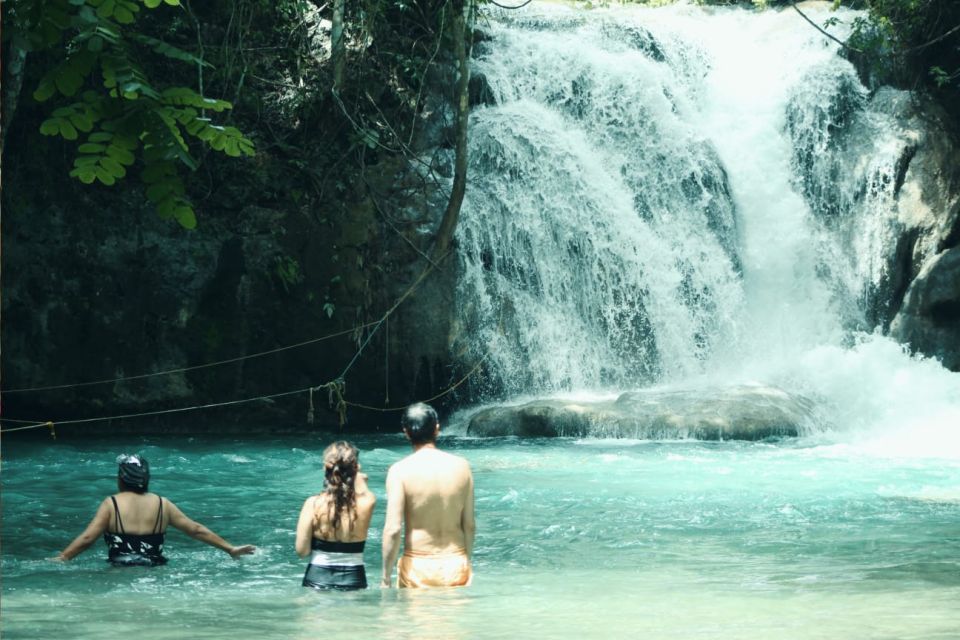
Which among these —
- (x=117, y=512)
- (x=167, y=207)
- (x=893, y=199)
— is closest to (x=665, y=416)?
(x=893, y=199)

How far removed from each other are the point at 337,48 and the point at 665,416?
21.2ft

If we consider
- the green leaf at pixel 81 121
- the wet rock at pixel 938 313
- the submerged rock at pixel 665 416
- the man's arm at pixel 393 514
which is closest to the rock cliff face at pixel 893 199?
the wet rock at pixel 938 313

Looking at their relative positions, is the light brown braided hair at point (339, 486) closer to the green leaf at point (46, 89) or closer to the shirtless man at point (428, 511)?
the shirtless man at point (428, 511)

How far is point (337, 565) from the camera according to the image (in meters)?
6.26

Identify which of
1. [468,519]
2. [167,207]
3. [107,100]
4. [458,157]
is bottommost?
[468,519]

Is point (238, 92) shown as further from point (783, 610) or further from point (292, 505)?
point (783, 610)

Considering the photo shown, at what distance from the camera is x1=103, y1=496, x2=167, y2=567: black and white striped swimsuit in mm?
7398

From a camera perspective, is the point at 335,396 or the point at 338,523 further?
the point at 335,396

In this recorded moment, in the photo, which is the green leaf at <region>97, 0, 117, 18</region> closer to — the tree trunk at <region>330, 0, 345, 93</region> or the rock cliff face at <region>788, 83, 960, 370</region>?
the tree trunk at <region>330, 0, 345, 93</region>

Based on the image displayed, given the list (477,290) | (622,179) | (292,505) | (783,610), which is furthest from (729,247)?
(783,610)

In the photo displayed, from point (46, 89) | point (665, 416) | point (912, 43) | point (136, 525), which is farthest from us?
point (912, 43)

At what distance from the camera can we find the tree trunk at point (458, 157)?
53.3 feet

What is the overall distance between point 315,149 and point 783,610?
12.0m

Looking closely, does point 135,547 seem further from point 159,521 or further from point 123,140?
point 123,140
